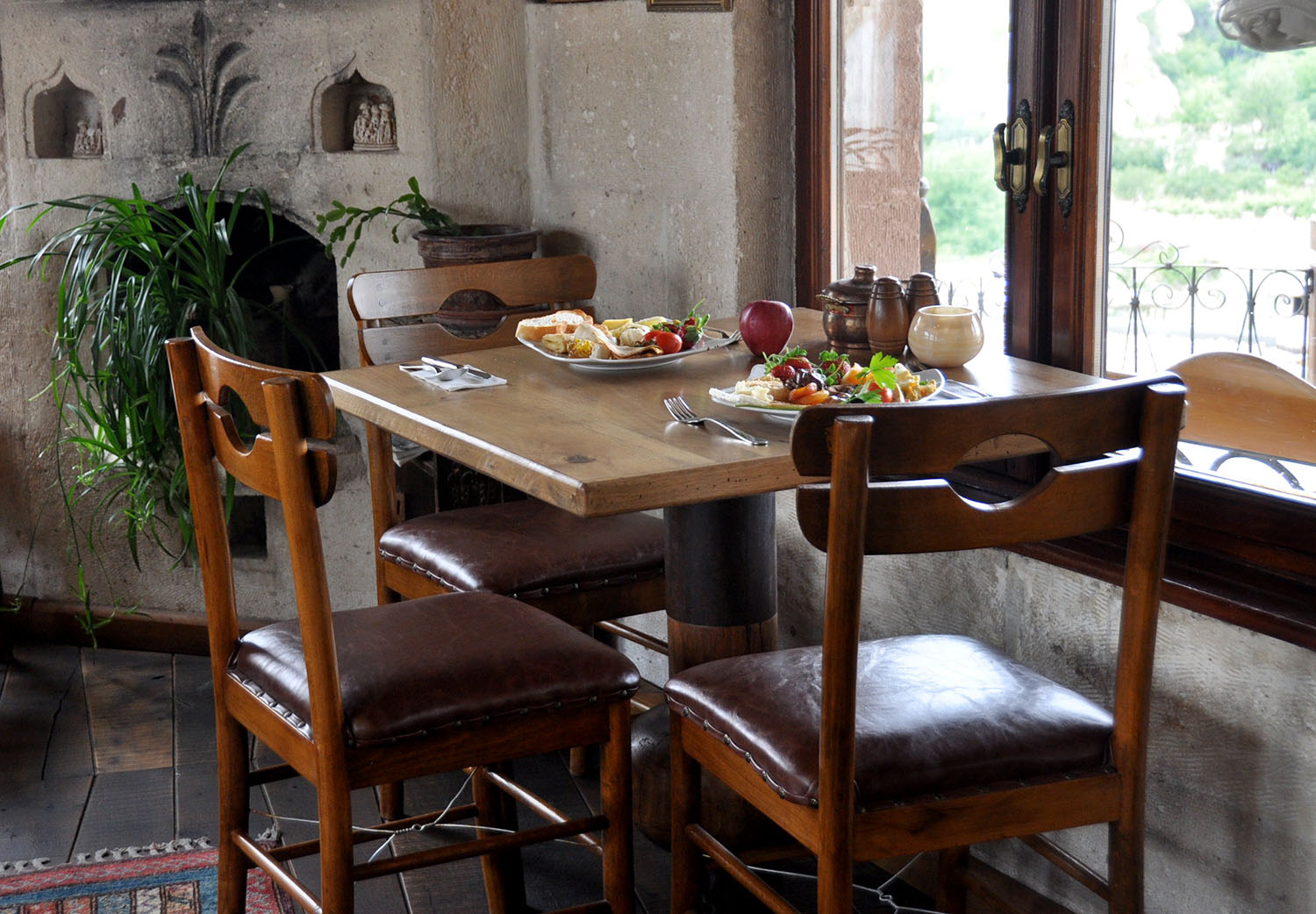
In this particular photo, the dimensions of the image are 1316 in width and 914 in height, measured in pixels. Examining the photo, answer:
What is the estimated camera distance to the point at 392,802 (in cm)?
256

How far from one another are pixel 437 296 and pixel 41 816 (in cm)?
125

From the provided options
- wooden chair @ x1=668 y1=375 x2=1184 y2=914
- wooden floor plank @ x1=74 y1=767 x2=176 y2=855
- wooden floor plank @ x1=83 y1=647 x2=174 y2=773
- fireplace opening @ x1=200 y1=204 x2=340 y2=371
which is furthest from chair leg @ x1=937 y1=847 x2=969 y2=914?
fireplace opening @ x1=200 y1=204 x2=340 y2=371

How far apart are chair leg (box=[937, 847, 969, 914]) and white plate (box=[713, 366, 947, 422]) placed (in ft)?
2.23

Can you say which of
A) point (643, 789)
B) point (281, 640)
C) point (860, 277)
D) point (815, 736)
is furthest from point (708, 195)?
point (815, 736)

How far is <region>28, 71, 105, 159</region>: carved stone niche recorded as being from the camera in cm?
332

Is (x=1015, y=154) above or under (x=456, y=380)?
above

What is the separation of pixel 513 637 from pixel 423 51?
1.83 metres

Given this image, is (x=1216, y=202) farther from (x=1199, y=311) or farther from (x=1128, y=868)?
(x=1128, y=868)

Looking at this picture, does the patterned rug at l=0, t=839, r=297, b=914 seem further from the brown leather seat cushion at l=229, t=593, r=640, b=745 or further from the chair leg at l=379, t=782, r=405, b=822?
the brown leather seat cushion at l=229, t=593, r=640, b=745

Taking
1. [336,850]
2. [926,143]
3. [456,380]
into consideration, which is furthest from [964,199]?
[336,850]

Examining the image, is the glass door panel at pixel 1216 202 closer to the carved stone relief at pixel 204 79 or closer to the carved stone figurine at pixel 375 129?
the carved stone figurine at pixel 375 129

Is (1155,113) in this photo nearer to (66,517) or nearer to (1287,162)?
(1287,162)

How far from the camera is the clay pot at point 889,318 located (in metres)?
2.18

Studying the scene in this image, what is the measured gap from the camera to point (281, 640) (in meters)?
1.86
